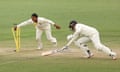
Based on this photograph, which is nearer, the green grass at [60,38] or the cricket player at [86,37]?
the green grass at [60,38]

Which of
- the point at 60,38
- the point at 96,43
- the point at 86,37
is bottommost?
the point at 60,38

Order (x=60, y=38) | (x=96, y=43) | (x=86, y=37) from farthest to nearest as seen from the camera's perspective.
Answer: (x=60, y=38) < (x=86, y=37) < (x=96, y=43)

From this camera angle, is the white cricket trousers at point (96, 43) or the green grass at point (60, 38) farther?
the white cricket trousers at point (96, 43)

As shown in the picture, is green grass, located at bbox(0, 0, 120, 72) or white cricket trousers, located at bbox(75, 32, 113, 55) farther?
white cricket trousers, located at bbox(75, 32, 113, 55)

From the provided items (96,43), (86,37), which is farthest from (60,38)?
(96,43)

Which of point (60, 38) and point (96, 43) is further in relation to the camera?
point (60, 38)

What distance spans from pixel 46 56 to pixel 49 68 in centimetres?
253

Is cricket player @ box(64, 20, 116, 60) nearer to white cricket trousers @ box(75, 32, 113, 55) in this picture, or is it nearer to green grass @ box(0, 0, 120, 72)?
white cricket trousers @ box(75, 32, 113, 55)

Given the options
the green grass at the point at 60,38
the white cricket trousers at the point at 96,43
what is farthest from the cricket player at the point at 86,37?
the green grass at the point at 60,38

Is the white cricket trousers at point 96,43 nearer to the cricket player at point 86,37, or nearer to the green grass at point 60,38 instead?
the cricket player at point 86,37

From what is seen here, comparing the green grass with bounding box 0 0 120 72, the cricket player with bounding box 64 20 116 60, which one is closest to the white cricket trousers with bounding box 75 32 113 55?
the cricket player with bounding box 64 20 116 60

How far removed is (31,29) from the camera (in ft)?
97.0

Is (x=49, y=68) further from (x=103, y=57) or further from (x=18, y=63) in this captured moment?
(x=103, y=57)

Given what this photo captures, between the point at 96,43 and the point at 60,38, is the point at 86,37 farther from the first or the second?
the point at 60,38
